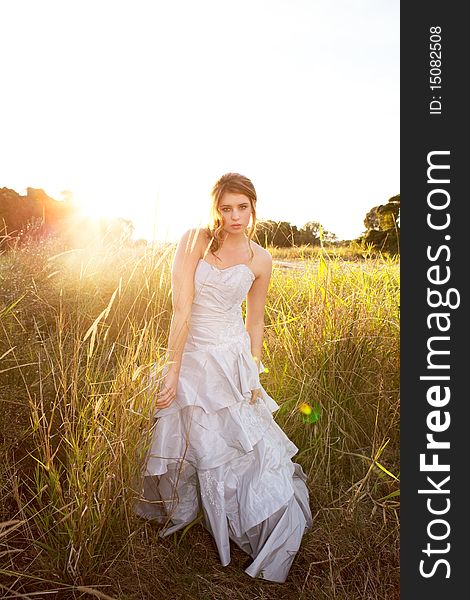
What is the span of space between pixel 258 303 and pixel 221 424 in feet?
2.07

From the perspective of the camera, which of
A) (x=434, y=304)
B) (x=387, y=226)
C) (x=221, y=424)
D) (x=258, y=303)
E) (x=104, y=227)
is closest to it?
(x=434, y=304)

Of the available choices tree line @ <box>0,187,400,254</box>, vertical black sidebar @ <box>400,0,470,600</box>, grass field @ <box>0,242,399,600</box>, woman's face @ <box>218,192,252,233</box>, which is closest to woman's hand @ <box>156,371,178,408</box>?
grass field @ <box>0,242,399,600</box>

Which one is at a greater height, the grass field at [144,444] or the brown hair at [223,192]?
the brown hair at [223,192]

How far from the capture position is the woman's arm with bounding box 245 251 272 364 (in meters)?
2.97

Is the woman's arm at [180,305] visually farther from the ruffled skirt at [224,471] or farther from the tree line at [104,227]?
the tree line at [104,227]

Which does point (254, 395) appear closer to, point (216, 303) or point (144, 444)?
point (216, 303)

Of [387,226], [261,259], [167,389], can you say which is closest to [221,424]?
[167,389]

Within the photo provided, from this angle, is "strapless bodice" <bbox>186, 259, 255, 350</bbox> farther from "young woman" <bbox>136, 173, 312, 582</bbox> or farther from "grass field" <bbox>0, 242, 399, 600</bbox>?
"grass field" <bbox>0, 242, 399, 600</bbox>

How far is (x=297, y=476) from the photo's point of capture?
10.1 ft

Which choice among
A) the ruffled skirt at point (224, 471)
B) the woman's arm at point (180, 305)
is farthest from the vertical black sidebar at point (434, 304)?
Answer: the woman's arm at point (180, 305)

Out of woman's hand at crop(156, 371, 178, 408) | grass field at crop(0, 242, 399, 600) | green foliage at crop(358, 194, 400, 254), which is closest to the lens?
grass field at crop(0, 242, 399, 600)

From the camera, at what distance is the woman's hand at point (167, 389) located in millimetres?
2623

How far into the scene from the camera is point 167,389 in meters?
2.64

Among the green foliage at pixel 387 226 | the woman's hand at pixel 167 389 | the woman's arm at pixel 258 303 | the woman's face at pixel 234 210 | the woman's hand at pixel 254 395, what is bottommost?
the woman's hand at pixel 254 395
